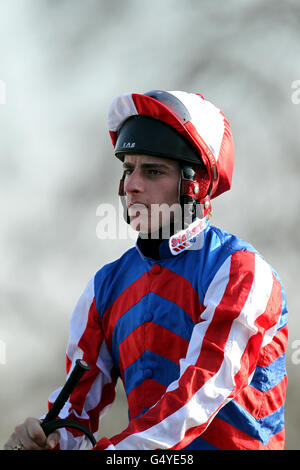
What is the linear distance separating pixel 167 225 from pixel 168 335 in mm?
497

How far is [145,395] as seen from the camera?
118 inches

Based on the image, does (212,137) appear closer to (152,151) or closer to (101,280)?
(152,151)

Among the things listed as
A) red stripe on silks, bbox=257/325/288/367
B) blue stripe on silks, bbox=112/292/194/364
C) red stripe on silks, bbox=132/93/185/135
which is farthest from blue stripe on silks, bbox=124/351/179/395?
red stripe on silks, bbox=132/93/185/135

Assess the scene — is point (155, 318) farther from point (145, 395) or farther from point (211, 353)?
point (211, 353)

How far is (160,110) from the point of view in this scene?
3.08m

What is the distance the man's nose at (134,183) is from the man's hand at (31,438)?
1.04m

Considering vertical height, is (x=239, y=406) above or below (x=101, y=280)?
below

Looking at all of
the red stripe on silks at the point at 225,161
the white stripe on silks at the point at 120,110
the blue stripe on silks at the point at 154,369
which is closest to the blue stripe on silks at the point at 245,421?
the blue stripe on silks at the point at 154,369

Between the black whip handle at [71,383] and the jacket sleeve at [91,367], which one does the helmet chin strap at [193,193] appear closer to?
the jacket sleeve at [91,367]

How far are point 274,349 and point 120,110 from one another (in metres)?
1.26

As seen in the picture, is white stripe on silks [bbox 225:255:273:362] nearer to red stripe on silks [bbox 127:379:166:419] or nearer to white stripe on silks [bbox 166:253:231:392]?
white stripe on silks [bbox 166:253:231:392]
